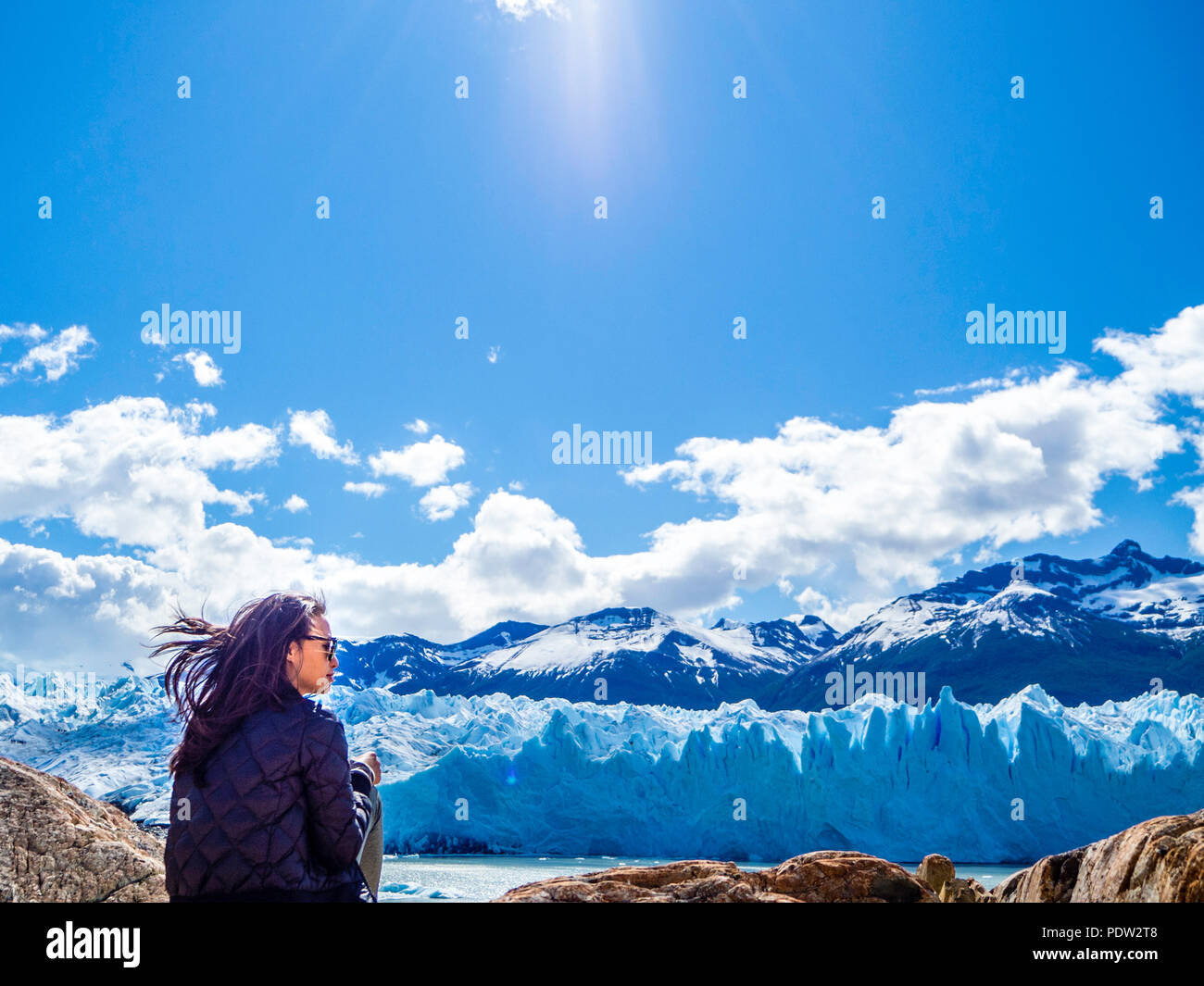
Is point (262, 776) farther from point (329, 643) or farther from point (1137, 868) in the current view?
point (1137, 868)

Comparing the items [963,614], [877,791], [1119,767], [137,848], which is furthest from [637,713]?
[963,614]

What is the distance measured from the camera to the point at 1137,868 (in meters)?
3.28

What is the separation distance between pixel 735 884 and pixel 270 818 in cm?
162

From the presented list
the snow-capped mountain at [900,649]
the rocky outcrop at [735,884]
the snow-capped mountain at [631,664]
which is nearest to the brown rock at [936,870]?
the rocky outcrop at [735,884]

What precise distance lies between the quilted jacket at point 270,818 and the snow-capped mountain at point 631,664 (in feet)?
341

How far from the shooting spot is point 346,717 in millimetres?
40562

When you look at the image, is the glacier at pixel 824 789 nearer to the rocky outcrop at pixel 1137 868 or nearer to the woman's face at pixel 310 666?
the rocky outcrop at pixel 1137 868

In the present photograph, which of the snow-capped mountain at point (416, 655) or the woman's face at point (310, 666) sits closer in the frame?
the woman's face at point (310, 666)

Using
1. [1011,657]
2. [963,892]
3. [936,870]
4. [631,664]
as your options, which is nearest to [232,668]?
[963,892]

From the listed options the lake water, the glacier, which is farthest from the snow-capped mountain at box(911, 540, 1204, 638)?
the lake water

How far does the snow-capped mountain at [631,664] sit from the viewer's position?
4461 inches

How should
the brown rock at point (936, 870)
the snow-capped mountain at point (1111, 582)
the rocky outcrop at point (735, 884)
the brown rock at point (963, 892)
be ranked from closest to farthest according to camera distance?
1. the rocky outcrop at point (735, 884)
2. the brown rock at point (963, 892)
3. the brown rock at point (936, 870)
4. the snow-capped mountain at point (1111, 582)

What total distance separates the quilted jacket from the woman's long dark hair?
0.13 ft
